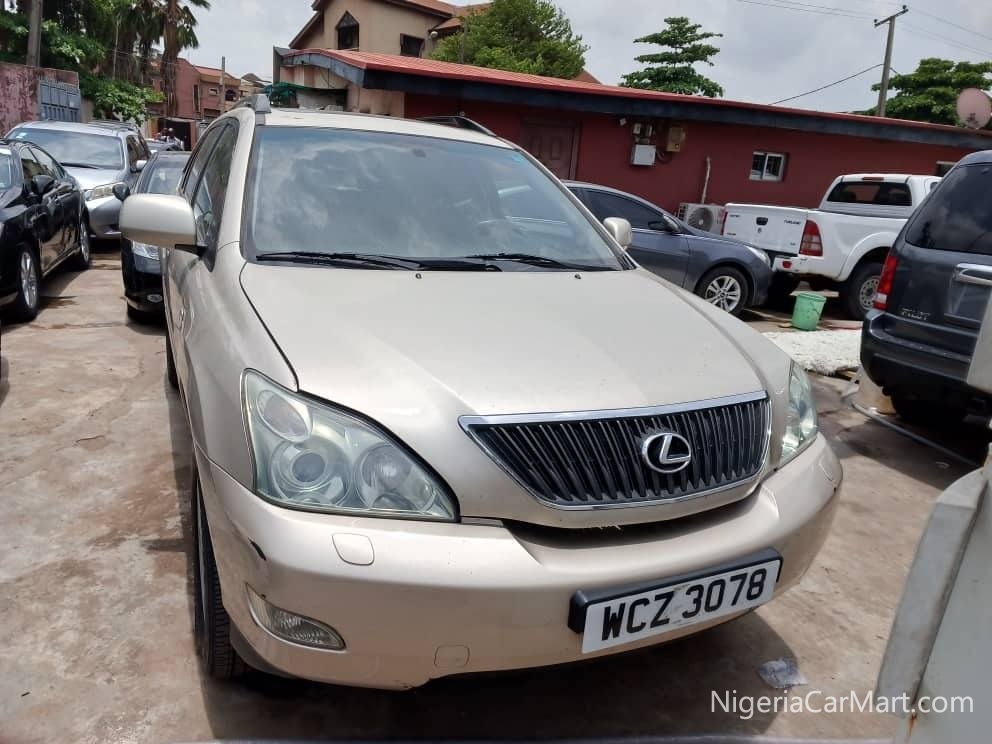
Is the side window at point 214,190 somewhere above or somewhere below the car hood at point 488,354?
above

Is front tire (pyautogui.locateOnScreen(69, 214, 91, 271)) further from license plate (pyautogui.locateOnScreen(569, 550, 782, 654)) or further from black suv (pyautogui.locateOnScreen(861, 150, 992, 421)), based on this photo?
license plate (pyautogui.locateOnScreen(569, 550, 782, 654))

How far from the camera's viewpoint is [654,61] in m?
31.0

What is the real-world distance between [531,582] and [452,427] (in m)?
0.37

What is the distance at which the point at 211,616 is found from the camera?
193 centimetres

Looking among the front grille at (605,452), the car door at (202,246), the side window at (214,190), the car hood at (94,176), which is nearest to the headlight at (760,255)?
the car door at (202,246)

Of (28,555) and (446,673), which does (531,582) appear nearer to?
(446,673)

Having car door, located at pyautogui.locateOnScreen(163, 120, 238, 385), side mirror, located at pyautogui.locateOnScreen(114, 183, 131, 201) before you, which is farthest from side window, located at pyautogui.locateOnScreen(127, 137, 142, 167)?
car door, located at pyautogui.locateOnScreen(163, 120, 238, 385)

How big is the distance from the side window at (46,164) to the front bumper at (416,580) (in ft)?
23.2

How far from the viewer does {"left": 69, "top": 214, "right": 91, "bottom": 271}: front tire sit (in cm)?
773

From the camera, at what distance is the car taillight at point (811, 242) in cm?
824

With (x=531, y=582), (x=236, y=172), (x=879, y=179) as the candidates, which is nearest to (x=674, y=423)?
(x=531, y=582)

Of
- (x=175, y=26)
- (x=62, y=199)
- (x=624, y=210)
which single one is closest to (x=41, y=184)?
(x=62, y=199)

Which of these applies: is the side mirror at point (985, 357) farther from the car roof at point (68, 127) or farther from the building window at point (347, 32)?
the building window at point (347, 32)

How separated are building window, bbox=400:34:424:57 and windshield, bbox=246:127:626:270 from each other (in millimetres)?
28679
